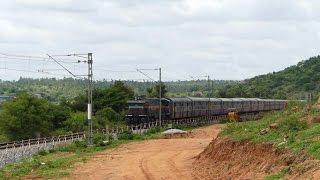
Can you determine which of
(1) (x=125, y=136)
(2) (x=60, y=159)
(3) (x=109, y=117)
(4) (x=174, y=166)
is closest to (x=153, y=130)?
(1) (x=125, y=136)

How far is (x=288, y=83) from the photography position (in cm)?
13025

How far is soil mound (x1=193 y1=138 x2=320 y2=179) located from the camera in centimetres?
1662

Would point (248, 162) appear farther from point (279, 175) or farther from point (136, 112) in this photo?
point (136, 112)

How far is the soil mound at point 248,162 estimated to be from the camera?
16.6 m

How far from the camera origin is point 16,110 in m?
55.6

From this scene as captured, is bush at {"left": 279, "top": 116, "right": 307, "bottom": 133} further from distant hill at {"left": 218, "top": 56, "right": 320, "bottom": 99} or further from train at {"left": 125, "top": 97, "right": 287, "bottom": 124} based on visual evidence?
distant hill at {"left": 218, "top": 56, "right": 320, "bottom": 99}

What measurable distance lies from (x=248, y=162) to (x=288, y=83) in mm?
111409

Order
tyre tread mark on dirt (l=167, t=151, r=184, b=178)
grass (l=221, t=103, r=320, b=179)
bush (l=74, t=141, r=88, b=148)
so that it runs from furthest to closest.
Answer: bush (l=74, t=141, r=88, b=148) → tyre tread mark on dirt (l=167, t=151, r=184, b=178) → grass (l=221, t=103, r=320, b=179)

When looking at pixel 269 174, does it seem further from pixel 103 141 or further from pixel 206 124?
pixel 206 124

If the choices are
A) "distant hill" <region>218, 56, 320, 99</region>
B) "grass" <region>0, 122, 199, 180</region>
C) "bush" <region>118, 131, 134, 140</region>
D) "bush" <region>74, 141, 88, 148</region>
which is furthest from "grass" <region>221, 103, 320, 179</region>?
"distant hill" <region>218, 56, 320, 99</region>

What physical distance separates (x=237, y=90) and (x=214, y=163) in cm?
10270

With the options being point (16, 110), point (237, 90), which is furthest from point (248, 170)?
point (237, 90)

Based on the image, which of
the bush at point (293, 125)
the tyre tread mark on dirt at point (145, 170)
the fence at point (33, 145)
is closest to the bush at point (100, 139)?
the fence at point (33, 145)

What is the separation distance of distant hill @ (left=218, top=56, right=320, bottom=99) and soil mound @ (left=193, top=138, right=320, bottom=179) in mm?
81454
